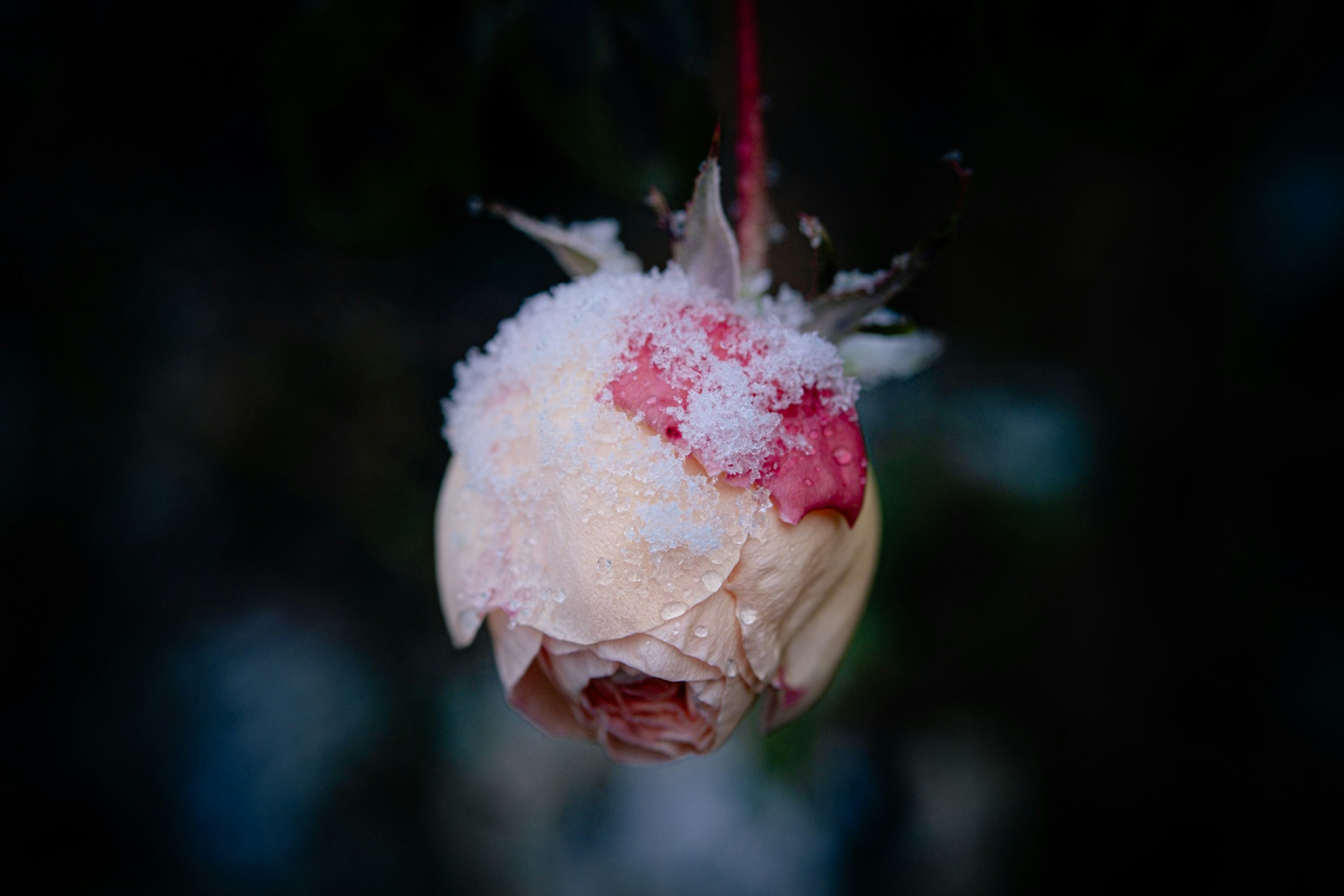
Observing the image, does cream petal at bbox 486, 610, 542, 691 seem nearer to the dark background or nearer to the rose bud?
the rose bud

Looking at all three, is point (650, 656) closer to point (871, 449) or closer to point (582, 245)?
point (582, 245)

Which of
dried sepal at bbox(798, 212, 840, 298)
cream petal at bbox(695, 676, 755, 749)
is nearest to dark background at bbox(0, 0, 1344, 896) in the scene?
dried sepal at bbox(798, 212, 840, 298)

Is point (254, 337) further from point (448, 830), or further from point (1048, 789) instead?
point (1048, 789)

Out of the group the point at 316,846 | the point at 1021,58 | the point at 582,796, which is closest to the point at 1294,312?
the point at 1021,58

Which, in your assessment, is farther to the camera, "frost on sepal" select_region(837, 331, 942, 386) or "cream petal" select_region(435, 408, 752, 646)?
"frost on sepal" select_region(837, 331, 942, 386)

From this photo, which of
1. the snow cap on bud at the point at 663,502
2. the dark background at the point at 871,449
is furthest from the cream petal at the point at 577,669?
the dark background at the point at 871,449

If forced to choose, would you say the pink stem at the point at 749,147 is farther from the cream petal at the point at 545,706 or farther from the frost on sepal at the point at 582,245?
the cream petal at the point at 545,706
